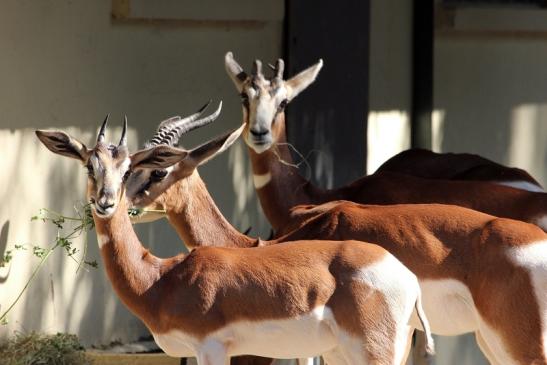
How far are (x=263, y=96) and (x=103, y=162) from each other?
206 centimetres

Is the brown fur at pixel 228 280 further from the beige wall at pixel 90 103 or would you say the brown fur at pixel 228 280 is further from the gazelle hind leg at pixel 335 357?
the beige wall at pixel 90 103

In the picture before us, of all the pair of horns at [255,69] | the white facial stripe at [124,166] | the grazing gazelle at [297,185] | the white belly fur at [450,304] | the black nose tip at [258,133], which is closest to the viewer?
the white facial stripe at [124,166]

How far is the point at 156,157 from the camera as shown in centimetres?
572

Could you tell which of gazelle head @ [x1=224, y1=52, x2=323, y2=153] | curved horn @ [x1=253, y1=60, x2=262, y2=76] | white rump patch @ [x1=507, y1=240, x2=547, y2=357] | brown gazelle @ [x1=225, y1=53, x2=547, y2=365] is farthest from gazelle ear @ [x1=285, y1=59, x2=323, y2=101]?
white rump patch @ [x1=507, y1=240, x2=547, y2=357]

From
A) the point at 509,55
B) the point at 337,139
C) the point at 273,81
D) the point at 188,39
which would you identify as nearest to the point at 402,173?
the point at 337,139

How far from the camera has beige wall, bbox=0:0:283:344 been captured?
7500mm

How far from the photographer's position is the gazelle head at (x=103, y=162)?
544cm

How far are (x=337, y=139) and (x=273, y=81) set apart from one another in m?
0.71

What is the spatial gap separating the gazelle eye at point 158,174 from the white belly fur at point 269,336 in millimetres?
1385

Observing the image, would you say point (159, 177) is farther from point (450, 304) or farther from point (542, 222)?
point (542, 222)

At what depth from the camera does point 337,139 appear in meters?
8.05

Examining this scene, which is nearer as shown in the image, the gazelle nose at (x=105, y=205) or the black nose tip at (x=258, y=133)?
the gazelle nose at (x=105, y=205)

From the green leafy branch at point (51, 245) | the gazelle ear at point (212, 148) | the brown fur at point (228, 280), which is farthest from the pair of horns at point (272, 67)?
the brown fur at point (228, 280)

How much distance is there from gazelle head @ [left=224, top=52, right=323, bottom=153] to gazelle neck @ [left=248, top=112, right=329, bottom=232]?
7 cm
